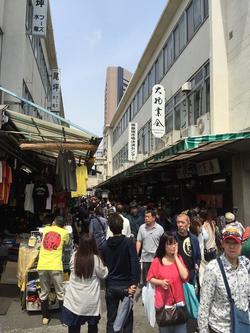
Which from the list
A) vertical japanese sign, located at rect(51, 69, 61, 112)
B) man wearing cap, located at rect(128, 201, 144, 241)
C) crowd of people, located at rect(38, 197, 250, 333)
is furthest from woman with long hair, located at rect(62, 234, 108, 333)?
vertical japanese sign, located at rect(51, 69, 61, 112)

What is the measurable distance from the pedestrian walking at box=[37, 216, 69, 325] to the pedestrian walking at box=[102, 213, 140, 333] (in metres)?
2.05

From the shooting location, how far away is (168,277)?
4281 mm

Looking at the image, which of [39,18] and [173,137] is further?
[173,137]

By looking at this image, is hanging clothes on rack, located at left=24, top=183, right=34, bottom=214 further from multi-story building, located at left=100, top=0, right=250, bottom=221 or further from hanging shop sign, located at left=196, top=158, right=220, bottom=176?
hanging shop sign, located at left=196, top=158, right=220, bottom=176

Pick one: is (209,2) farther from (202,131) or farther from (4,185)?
(4,185)

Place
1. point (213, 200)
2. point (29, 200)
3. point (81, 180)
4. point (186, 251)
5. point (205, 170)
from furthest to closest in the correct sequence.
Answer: point (213, 200), point (205, 170), point (29, 200), point (81, 180), point (186, 251)

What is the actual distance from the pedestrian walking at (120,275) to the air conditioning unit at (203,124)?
913 centimetres

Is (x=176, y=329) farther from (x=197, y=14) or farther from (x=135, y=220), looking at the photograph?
(x=197, y=14)

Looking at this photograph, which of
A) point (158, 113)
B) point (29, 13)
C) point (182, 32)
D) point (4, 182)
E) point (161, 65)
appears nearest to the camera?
point (4, 182)

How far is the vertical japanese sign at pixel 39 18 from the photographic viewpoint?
49.2 ft

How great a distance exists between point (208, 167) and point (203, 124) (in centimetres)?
178

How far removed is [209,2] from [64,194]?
26.6 feet

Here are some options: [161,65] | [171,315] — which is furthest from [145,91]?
[171,315]

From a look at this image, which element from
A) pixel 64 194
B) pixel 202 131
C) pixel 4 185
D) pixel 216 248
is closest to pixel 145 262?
pixel 216 248
